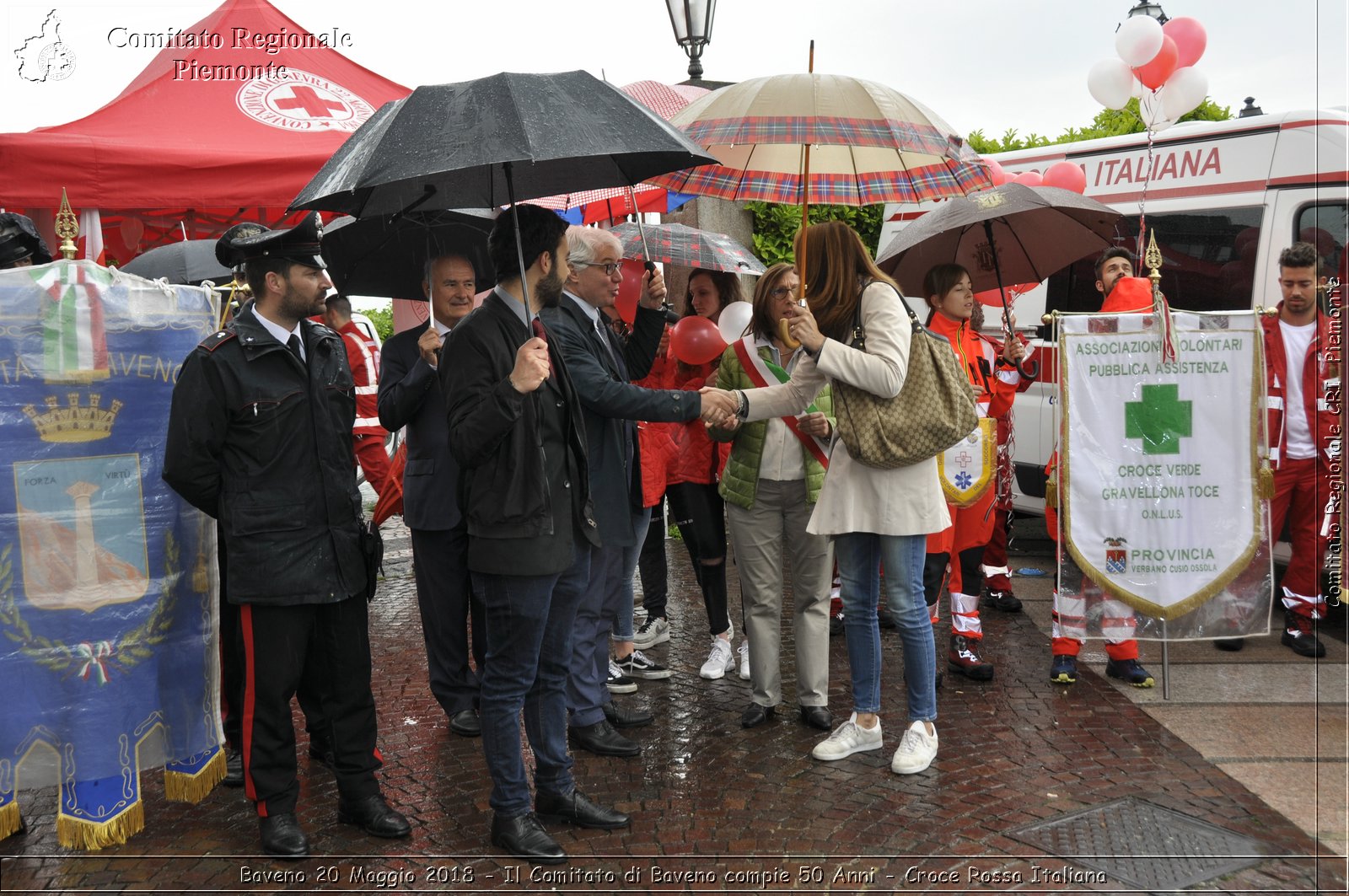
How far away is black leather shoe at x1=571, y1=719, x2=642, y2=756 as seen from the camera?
475 centimetres

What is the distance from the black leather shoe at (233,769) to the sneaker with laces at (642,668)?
1873 millimetres

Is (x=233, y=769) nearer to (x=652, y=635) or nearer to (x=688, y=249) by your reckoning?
(x=652, y=635)

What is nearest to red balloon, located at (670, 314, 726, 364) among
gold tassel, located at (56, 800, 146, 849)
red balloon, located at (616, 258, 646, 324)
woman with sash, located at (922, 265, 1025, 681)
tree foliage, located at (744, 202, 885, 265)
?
red balloon, located at (616, 258, 646, 324)

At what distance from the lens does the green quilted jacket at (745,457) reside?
194 inches

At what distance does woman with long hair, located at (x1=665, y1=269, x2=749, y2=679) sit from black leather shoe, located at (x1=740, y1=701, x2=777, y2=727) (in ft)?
2.05

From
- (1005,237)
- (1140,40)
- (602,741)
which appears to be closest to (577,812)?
(602,741)

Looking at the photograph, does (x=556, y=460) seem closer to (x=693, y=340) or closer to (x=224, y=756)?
(x=693, y=340)

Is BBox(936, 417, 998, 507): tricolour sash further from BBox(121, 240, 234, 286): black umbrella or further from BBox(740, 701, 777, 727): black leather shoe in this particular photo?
BBox(121, 240, 234, 286): black umbrella

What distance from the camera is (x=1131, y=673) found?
5562 mm

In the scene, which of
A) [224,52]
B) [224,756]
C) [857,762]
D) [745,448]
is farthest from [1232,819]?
[224,52]

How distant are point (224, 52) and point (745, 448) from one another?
5.23 metres

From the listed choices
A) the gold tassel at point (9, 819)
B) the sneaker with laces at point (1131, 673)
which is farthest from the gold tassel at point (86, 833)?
the sneaker with laces at point (1131, 673)

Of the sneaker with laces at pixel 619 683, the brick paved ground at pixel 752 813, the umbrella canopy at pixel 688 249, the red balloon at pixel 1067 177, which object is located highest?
the red balloon at pixel 1067 177

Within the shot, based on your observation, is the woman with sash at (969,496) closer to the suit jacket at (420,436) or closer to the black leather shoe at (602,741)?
the black leather shoe at (602,741)
